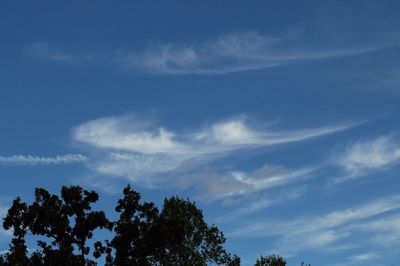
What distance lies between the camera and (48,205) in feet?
165

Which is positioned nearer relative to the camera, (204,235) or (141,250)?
(141,250)

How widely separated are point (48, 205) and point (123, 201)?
6419 millimetres

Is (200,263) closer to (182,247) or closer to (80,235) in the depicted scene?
(182,247)

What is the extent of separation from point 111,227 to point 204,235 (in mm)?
9617

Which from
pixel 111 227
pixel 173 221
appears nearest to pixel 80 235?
pixel 111 227

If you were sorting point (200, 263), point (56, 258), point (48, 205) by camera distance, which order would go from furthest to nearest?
1. point (200, 263)
2. point (48, 205)
3. point (56, 258)

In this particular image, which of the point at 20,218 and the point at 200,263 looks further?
the point at 200,263

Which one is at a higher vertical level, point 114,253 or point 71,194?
point 71,194

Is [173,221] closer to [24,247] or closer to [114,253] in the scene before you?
[114,253]

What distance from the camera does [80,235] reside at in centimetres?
4959

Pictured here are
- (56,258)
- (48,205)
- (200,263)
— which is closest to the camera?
(56,258)

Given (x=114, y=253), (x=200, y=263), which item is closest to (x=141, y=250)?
(x=114, y=253)

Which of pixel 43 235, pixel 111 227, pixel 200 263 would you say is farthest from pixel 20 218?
pixel 200 263

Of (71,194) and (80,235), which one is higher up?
(71,194)
